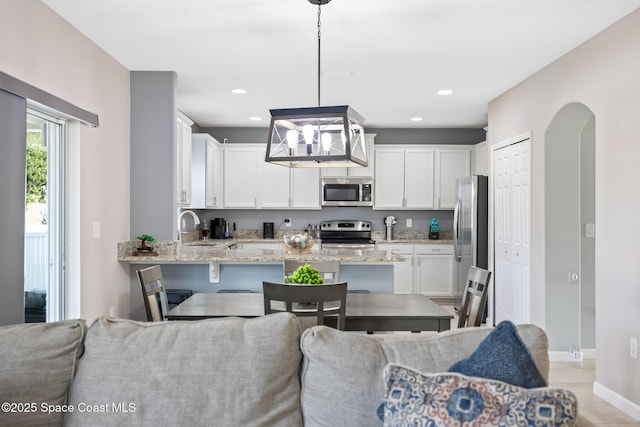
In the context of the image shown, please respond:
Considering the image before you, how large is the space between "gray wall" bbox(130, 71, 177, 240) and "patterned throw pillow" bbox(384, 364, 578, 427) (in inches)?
147

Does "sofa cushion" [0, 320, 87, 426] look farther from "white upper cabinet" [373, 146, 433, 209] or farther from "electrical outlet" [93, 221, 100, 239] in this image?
"white upper cabinet" [373, 146, 433, 209]

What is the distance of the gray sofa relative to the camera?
1.46m

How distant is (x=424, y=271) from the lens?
23.9 feet

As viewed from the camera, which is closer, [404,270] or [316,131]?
[316,131]

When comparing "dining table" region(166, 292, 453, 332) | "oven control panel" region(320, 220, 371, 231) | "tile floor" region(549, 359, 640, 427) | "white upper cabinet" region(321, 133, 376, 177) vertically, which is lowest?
"tile floor" region(549, 359, 640, 427)

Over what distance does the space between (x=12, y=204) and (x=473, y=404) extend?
2691 mm

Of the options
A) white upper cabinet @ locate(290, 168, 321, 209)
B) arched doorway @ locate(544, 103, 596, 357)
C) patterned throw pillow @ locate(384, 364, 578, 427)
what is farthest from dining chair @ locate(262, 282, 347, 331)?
white upper cabinet @ locate(290, 168, 321, 209)

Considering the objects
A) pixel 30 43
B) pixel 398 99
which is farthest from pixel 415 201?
pixel 30 43

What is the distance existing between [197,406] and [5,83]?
2.18 meters

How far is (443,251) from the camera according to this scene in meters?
7.33

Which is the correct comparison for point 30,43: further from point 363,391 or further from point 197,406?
point 363,391

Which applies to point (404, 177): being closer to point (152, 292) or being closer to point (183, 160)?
point (183, 160)

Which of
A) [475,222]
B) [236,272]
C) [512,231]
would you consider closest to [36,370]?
[236,272]

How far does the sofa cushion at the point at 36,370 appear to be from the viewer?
145 centimetres
